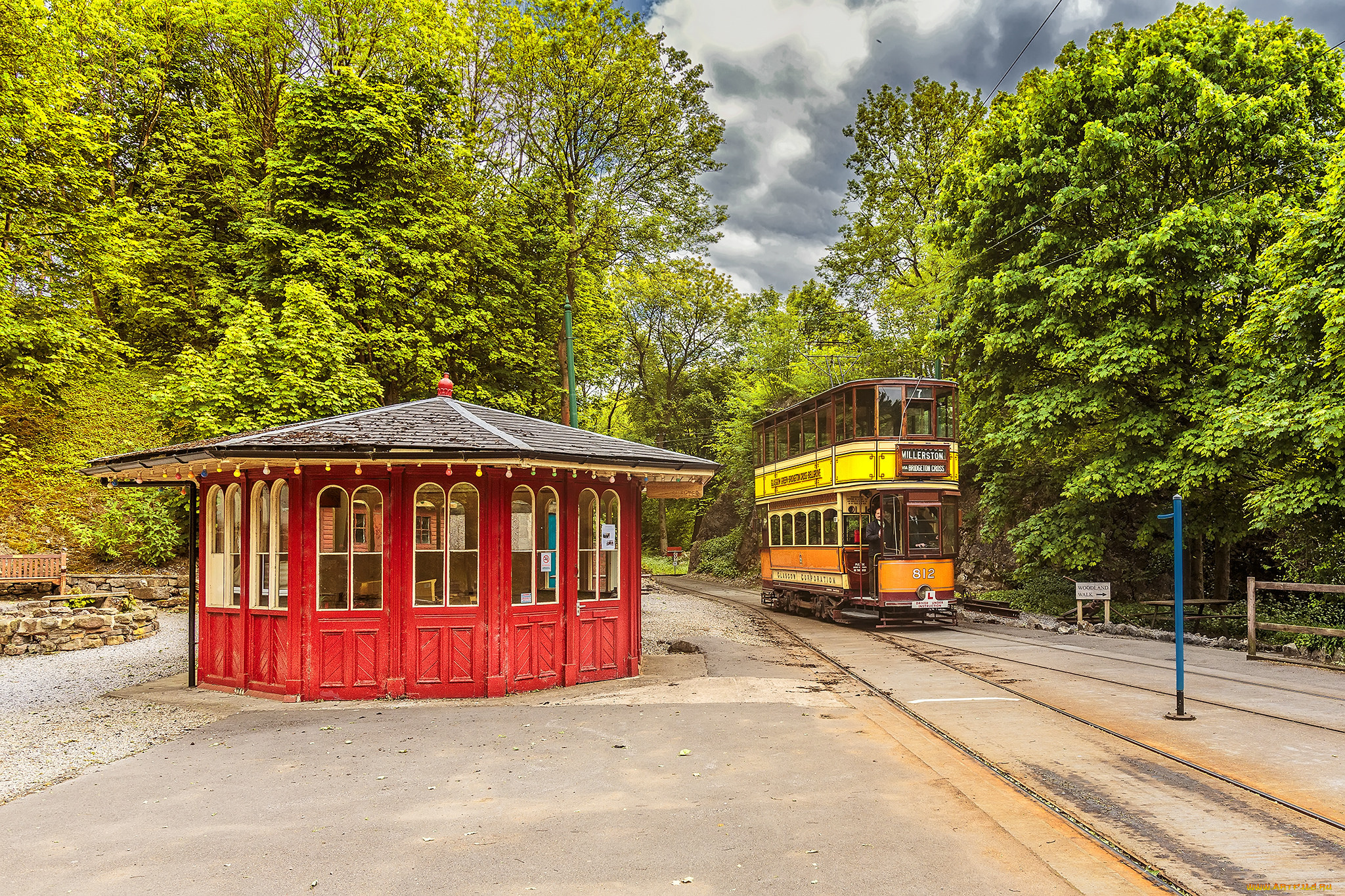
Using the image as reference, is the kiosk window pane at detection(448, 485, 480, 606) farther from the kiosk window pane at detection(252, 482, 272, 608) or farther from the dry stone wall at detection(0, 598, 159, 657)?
the dry stone wall at detection(0, 598, 159, 657)

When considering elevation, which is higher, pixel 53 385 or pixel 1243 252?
pixel 1243 252

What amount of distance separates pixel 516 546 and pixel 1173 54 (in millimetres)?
17433

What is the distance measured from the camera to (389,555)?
31.8ft

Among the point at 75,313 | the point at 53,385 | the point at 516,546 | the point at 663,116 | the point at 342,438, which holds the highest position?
the point at 663,116

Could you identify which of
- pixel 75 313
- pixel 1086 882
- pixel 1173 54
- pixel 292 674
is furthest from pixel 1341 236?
→ pixel 75 313

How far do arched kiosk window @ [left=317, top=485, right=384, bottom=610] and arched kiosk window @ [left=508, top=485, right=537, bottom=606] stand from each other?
5.11ft

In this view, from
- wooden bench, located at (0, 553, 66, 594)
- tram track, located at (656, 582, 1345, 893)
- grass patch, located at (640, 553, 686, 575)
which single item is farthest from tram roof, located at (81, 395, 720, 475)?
grass patch, located at (640, 553, 686, 575)

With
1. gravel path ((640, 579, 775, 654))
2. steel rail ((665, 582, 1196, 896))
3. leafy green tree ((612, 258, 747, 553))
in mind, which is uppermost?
leafy green tree ((612, 258, 747, 553))

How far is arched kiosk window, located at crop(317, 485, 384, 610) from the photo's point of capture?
31.8 ft

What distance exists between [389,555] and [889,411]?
37.7ft

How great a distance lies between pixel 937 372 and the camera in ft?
85.7

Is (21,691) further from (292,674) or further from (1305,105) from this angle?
(1305,105)

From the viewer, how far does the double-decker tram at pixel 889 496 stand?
17188 millimetres

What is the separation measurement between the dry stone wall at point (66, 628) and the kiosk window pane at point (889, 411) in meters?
15.9
